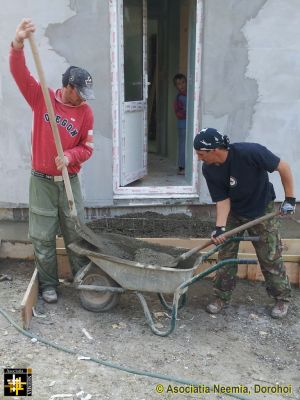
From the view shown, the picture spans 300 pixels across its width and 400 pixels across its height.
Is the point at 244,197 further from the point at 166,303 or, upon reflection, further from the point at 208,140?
the point at 166,303

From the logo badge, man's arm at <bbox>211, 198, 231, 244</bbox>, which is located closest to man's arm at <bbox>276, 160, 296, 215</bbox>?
man's arm at <bbox>211, 198, 231, 244</bbox>

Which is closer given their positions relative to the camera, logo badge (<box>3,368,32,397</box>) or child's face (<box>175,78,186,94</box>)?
logo badge (<box>3,368,32,397</box>)

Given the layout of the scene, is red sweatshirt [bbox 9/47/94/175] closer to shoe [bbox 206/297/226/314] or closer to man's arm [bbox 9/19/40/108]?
man's arm [bbox 9/19/40/108]

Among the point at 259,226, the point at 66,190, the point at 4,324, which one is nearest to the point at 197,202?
the point at 259,226

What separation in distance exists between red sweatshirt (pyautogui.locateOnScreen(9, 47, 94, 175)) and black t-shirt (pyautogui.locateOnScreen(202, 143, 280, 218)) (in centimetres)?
109

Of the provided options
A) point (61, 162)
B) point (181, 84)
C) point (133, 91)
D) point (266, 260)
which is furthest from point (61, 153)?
point (181, 84)

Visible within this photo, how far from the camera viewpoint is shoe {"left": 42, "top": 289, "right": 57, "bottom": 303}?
13.6ft

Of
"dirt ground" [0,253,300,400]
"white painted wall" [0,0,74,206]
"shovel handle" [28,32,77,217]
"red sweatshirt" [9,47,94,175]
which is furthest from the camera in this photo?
"white painted wall" [0,0,74,206]

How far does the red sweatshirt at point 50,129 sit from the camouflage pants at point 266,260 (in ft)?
4.89

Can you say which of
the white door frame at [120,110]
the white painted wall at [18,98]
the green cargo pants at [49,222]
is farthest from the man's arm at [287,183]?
the white painted wall at [18,98]

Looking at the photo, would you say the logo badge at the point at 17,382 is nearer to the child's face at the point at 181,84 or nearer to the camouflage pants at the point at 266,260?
the camouflage pants at the point at 266,260

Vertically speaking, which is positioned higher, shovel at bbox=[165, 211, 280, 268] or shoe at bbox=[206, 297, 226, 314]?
shovel at bbox=[165, 211, 280, 268]

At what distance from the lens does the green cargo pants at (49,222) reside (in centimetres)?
394

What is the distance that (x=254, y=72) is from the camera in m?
5.57
